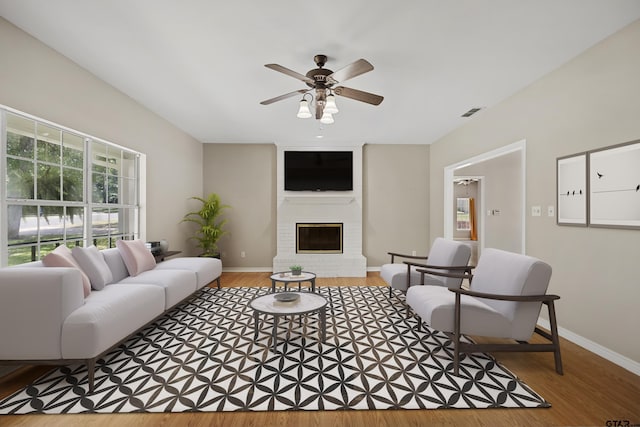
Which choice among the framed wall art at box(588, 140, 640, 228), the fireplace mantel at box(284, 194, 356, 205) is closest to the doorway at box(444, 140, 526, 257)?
the fireplace mantel at box(284, 194, 356, 205)

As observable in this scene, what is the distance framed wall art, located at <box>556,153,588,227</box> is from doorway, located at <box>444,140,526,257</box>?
2.45 metres

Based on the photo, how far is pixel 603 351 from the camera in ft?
8.44

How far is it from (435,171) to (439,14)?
4.24 metres

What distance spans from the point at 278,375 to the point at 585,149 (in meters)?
3.45

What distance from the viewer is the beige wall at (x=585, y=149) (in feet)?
7.86

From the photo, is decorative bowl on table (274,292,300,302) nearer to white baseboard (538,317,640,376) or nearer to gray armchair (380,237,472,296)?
gray armchair (380,237,472,296)

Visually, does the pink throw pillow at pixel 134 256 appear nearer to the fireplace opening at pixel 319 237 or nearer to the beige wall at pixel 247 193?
the beige wall at pixel 247 193

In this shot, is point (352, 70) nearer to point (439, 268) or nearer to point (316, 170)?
point (439, 268)

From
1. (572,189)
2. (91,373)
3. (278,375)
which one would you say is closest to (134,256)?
(91,373)

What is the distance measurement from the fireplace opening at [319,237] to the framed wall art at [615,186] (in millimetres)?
4127

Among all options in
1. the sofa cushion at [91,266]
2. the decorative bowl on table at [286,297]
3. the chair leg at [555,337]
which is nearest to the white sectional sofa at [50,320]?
the sofa cushion at [91,266]

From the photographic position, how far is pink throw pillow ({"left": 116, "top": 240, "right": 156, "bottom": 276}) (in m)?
3.44

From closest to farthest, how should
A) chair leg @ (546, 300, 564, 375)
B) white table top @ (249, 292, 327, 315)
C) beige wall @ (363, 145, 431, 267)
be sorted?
chair leg @ (546, 300, 564, 375)
white table top @ (249, 292, 327, 315)
beige wall @ (363, 145, 431, 267)

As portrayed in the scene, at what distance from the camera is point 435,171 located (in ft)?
20.2
